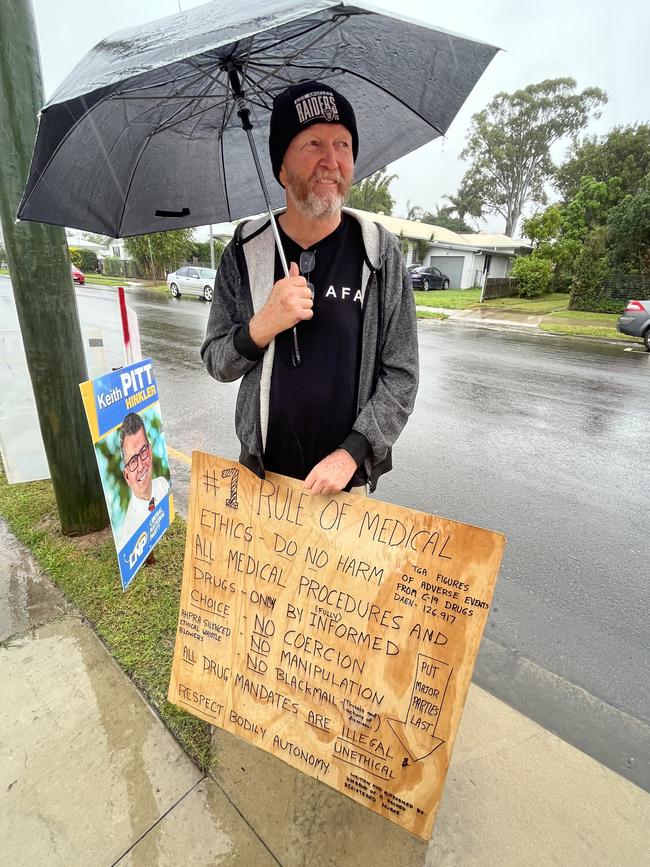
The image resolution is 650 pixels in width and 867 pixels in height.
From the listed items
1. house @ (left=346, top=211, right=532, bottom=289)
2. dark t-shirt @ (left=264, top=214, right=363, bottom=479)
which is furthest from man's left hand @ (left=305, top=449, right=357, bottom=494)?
house @ (left=346, top=211, right=532, bottom=289)

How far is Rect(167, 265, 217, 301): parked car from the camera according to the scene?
1905cm

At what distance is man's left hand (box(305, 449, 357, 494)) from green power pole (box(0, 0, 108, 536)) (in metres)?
1.88

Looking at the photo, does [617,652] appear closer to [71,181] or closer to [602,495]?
[602,495]

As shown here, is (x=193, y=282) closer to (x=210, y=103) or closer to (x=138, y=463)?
(x=138, y=463)

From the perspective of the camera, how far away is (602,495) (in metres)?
3.87

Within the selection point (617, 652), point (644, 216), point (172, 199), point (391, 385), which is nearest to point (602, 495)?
point (617, 652)

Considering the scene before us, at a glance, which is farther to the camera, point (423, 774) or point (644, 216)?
point (644, 216)

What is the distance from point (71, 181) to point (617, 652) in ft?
10.2

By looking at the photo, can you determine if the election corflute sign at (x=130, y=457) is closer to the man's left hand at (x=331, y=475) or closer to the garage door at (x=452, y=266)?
the man's left hand at (x=331, y=475)

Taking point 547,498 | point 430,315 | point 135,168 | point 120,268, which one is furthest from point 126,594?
point 120,268

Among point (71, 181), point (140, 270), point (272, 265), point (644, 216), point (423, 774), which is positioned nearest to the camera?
point (423, 774)

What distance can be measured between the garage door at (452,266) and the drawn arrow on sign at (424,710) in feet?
102

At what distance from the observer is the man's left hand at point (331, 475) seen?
1340 millimetres

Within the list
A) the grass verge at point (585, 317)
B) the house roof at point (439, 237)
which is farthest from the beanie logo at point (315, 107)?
the house roof at point (439, 237)
